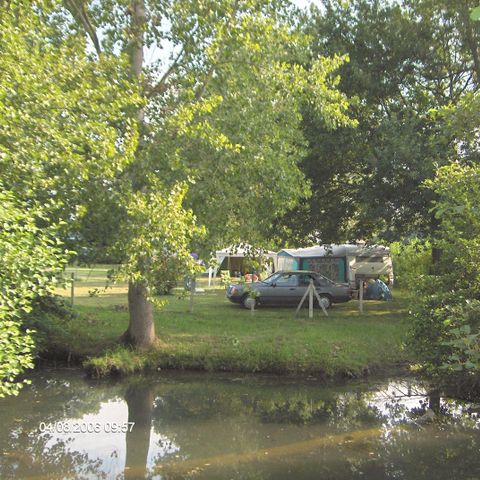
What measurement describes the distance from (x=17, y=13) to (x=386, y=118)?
1077 centimetres

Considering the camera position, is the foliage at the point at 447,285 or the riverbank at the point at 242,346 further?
the riverbank at the point at 242,346

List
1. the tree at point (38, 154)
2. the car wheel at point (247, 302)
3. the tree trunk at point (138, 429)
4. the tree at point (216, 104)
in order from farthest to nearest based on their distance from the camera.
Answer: the car wheel at point (247, 302) → the tree at point (216, 104) → the tree trunk at point (138, 429) → the tree at point (38, 154)

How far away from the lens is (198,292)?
24.5 m

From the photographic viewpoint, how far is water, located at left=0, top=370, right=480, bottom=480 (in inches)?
263

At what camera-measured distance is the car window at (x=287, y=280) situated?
62.8 feet

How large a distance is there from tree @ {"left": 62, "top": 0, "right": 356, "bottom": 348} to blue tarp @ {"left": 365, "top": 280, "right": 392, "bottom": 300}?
12.0 metres

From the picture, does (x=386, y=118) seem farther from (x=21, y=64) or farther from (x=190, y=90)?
(x=21, y=64)

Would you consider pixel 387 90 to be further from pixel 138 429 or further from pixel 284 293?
pixel 138 429

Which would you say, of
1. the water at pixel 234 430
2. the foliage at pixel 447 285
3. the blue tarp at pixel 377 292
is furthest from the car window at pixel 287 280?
the foliage at pixel 447 285

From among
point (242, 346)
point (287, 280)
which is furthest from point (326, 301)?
point (242, 346)

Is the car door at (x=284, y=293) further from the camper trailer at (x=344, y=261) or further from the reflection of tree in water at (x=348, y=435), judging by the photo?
the reflection of tree in water at (x=348, y=435)

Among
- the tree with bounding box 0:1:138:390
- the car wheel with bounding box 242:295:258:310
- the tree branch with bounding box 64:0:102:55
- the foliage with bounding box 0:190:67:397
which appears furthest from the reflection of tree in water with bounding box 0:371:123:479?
the car wheel with bounding box 242:295:258:310

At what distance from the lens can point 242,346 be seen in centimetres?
1183

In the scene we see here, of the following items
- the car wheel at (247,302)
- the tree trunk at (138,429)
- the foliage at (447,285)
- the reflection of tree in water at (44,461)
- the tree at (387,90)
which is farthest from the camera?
the car wheel at (247,302)
